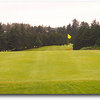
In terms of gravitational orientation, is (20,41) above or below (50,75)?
above

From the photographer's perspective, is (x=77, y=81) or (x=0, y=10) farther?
(x=0, y=10)

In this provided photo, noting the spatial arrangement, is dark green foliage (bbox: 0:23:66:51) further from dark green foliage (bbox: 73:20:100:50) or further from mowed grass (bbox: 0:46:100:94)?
dark green foliage (bbox: 73:20:100:50)

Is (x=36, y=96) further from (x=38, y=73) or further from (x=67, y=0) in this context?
(x=67, y=0)

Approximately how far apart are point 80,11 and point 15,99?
6113 millimetres

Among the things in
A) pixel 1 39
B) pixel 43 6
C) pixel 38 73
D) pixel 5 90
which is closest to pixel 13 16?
pixel 43 6

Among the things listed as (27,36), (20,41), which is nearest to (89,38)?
(27,36)

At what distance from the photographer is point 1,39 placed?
61.8 ft

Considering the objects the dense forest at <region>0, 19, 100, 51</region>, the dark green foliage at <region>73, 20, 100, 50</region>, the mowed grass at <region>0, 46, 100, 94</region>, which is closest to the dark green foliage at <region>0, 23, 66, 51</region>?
the dense forest at <region>0, 19, 100, 51</region>

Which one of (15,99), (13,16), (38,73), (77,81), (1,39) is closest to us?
(15,99)

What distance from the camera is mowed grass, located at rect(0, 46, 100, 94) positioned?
6094mm

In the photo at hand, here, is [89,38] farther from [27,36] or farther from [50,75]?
[50,75]

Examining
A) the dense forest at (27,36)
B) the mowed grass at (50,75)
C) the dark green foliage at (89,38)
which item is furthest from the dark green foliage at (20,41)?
the dark green foliage at (89,38)

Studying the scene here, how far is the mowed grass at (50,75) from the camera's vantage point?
A: 609 centimetres

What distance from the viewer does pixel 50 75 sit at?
25.9ft
